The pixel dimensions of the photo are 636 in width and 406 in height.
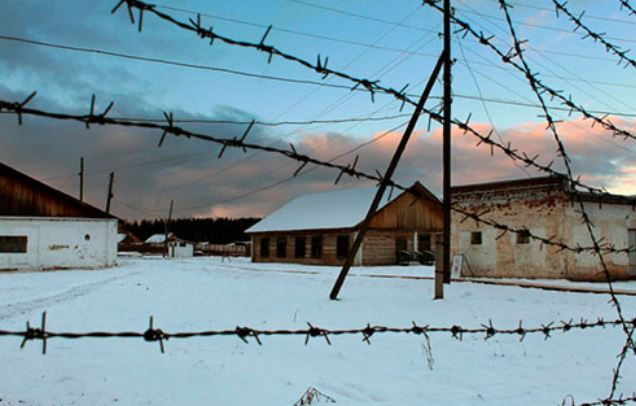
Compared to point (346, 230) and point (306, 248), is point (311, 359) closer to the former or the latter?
point (346, 230)

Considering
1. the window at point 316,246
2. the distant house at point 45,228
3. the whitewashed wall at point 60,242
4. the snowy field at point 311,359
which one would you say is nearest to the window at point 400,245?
the window at point 316,246

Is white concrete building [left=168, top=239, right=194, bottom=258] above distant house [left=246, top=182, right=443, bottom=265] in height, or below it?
below

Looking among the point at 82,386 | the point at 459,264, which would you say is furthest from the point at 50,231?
the point at 82,386

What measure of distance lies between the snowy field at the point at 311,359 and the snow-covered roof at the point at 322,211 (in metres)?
21.2

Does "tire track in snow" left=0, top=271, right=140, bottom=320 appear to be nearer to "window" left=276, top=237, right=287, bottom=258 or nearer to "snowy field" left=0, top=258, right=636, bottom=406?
"snowy field" left=0, top=258, right=636, bottom=406

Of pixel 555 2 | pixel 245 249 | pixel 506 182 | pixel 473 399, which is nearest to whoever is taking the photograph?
pixel 555 2

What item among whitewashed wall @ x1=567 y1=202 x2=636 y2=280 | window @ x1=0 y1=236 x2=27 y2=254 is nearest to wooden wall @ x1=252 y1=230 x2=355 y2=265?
whitewashed wall @ x1=567 y1=202 x2=636 y2=280

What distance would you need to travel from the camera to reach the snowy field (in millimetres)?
5695

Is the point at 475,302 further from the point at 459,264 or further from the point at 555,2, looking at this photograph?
the point at 555,2

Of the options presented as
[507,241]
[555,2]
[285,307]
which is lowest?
[285,307]

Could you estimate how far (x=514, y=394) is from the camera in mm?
5754

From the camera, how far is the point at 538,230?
20891mm

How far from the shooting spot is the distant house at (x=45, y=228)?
2955 centimetres

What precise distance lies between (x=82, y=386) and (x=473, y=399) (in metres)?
4.15
